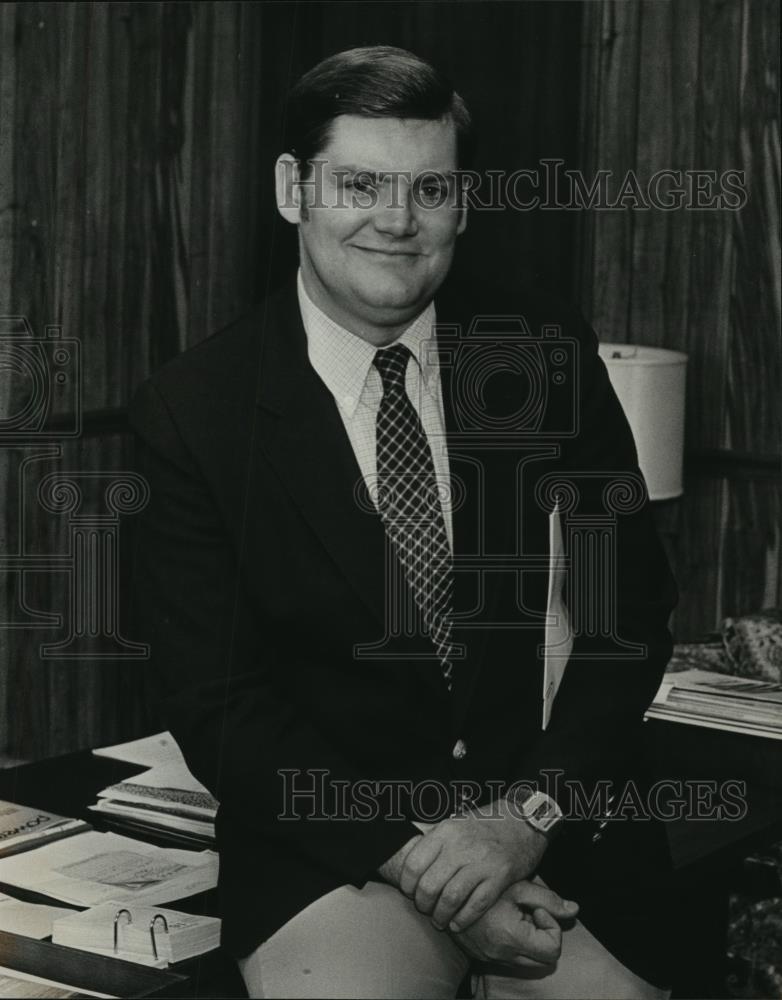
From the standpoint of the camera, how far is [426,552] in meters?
2.23

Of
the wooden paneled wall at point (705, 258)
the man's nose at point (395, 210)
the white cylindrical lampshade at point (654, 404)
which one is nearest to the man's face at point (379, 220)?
the man's nose at point (395, 210)

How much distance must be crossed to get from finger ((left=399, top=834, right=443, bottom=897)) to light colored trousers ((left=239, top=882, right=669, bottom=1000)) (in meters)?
0.04

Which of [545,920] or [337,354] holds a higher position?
[337,354]

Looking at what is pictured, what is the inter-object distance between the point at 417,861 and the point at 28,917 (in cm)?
55

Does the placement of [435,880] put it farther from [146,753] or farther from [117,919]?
[146,753]

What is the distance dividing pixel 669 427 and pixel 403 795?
5.71 feet

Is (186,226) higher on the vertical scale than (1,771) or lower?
higher

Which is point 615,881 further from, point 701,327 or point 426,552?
point 701,327

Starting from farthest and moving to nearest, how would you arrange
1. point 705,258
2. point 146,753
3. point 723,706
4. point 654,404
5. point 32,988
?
1. point 705,258
2. point 654,404
3. point 723,706
4. point 146,753
5. point 32,988

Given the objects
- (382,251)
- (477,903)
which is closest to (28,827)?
(477,903)

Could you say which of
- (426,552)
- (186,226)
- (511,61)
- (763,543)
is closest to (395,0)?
(511,61)

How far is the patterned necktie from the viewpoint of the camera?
87.4 inches

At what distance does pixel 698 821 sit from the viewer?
2.63 metres

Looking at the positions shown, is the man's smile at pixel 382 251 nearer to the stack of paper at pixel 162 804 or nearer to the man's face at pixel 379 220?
the man's face at pixel 379 220
